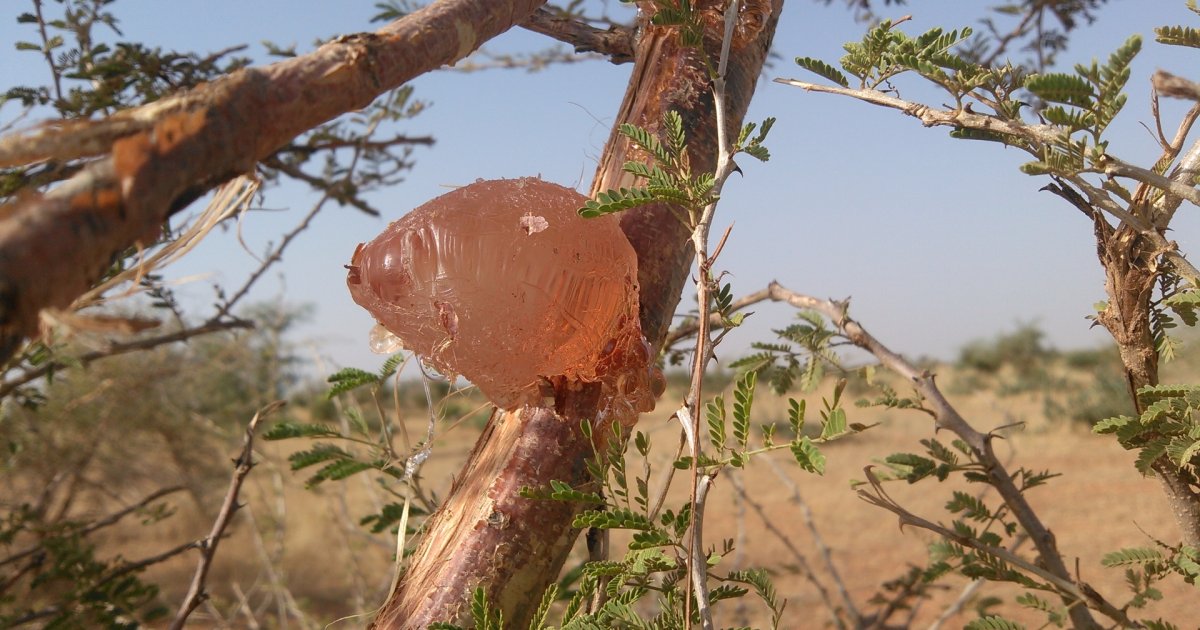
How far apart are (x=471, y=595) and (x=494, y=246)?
0.51 meters

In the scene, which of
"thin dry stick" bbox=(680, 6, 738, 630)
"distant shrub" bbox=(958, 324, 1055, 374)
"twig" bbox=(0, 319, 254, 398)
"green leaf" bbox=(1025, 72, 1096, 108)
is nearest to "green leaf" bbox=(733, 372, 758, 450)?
"thin dry stick" bbox=(680, 6, 738, 630)

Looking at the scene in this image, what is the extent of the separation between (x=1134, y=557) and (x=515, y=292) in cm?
122

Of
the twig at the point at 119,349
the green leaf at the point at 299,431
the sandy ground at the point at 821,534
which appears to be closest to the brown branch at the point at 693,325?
the green leaf at the point at 299,431

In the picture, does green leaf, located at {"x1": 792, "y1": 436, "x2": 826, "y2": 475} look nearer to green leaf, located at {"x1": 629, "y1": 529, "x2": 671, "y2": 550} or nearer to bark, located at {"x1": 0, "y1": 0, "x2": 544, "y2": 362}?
green leaf, located at {"x1": 629, "y1": 529, "x2": 671, "y2": 550}

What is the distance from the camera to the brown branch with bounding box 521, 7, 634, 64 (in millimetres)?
1573

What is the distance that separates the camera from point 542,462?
1166 millimetres

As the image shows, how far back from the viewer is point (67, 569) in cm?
204

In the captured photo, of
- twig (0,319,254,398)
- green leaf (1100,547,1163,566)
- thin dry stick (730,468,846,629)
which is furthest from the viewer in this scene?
thin dry stick (730,468,846,629)

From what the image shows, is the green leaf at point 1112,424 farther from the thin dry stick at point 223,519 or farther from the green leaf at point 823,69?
the thin dry stick at point 223,519

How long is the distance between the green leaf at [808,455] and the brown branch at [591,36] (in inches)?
37.7

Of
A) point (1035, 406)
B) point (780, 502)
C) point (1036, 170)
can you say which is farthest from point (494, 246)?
point (1035, 406)

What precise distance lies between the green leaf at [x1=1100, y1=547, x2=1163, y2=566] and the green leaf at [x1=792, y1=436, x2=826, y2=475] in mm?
799

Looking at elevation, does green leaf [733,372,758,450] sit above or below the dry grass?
above

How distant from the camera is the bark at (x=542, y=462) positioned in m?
1.12
